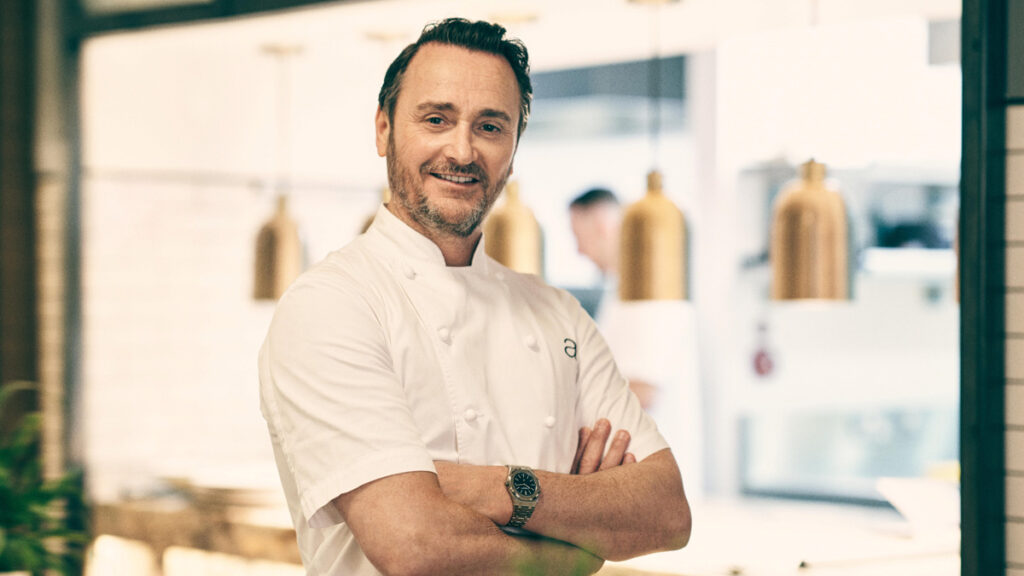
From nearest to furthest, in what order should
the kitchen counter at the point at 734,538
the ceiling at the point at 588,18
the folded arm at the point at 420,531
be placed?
the folded arm at the point at 420,531, the kitchen counter at the point at 734,538, the ceiling at the point at 588,18

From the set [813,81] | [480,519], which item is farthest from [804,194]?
[480,519]

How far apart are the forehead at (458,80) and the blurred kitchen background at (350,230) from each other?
1406 mm

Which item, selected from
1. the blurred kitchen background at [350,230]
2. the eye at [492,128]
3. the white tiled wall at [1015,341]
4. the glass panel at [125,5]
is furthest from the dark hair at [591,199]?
the eye at [492,128]

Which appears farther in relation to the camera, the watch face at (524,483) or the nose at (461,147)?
the nose at (461,147)

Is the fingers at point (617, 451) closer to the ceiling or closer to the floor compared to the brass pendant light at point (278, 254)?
closer to the floor

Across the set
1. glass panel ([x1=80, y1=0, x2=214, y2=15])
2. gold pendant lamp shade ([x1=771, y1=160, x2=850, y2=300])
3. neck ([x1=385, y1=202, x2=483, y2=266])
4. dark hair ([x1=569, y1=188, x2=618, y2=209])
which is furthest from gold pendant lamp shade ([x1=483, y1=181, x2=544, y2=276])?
glass panel ([x1=80, y1=0, x2=214, y2=15])

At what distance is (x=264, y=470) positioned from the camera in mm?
3973

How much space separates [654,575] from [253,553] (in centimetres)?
142

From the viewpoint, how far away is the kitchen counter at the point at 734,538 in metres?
2.83

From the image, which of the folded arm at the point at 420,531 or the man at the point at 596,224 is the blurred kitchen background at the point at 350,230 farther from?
the folded arm at the point at 420,531

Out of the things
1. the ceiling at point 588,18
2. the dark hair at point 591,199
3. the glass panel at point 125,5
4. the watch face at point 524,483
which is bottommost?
the watch face at point 524,483

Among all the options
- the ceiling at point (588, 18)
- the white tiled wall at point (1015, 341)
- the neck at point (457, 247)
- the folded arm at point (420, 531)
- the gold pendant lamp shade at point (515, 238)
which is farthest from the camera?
the ceiling at point (588, 18)

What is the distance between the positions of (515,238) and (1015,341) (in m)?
1.31

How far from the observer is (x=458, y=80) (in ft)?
6.00
